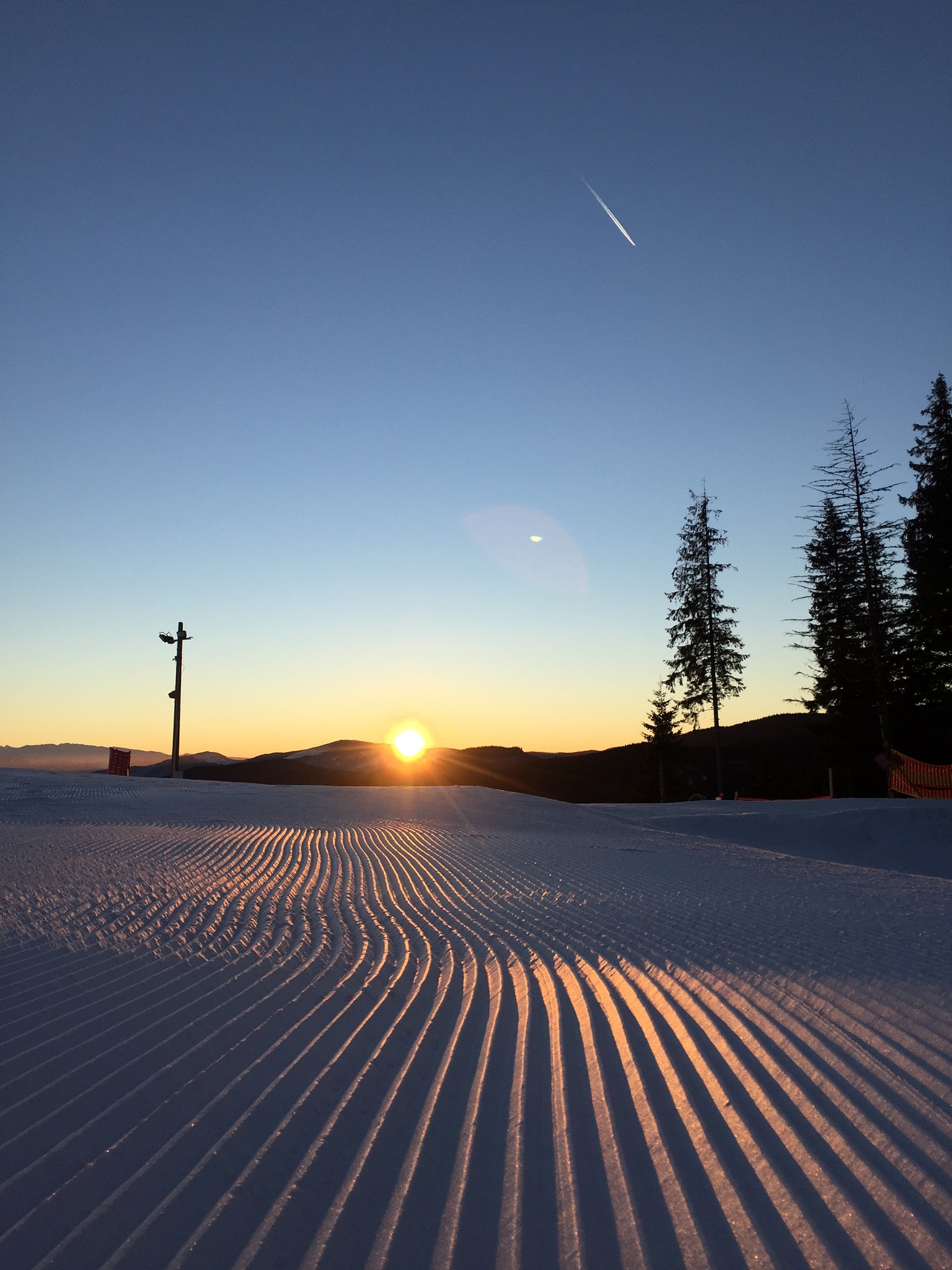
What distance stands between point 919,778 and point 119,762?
28.1 metres

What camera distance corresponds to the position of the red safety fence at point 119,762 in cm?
3184

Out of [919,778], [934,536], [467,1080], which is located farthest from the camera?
[934,536]

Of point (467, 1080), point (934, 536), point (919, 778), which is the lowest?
point (467, 1080)

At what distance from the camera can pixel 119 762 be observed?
3247 centimetres

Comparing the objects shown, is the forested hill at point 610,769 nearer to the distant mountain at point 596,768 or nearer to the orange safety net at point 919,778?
the distant mountain at point 596,768

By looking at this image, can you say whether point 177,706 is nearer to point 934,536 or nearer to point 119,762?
point 119,762

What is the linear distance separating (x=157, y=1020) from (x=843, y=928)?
17.0 ft

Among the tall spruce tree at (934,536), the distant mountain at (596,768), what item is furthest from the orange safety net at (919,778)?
the distant mountain at (596,768)

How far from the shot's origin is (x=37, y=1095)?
126 inches

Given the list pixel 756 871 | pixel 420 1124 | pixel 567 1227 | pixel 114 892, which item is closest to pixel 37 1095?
pixel 420 1124

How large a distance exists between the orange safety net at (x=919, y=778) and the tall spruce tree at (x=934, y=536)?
8205 millimetres

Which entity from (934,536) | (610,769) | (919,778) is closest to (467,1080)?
(919,778)

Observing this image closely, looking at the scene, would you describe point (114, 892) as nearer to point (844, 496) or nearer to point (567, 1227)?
point (567, 1227)

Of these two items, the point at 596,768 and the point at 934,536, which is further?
the point at 596,768
